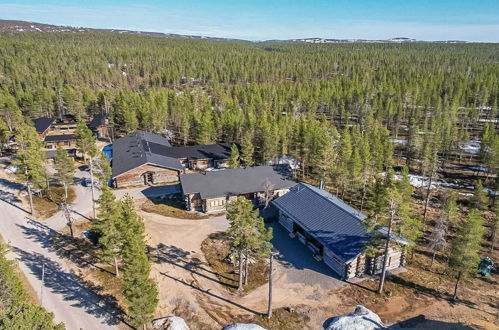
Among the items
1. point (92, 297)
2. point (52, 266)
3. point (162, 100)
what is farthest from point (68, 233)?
point (162, 100)

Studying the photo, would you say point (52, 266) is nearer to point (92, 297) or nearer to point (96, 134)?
point (92, 297)

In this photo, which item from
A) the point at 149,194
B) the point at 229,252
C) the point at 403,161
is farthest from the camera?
the point at 403,161

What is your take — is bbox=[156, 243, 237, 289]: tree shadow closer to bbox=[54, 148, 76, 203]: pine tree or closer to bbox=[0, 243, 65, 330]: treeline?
bbox=[0, 243, 65, 330]: treeline

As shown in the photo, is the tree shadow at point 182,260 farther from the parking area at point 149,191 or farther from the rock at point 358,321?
the parking area at point 149,191

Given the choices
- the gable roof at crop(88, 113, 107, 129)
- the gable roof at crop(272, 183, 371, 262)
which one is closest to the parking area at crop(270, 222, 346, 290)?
the gable roof at crop(272, 183, 371, 262)

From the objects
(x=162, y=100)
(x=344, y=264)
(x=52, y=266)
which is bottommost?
(x=52, y=266)

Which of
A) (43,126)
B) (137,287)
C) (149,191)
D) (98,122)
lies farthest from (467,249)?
(43,126)

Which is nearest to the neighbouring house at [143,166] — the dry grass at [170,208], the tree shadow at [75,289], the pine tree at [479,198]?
the dry grass at [170,208]
